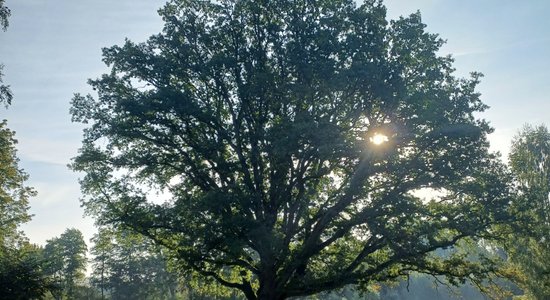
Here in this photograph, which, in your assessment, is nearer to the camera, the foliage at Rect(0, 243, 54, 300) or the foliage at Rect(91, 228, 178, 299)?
the foliage at Rect(0, 243, 54, 300)

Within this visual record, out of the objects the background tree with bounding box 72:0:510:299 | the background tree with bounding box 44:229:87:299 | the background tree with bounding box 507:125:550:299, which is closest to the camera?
the background tree with bounding box 72:0:510:299

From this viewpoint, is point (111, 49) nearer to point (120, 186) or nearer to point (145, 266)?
point (120, 186)

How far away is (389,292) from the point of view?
9206 cm

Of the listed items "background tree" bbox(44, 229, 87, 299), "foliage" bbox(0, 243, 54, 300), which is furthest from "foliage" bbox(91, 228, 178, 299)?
"foliage" bbox(0, 243, 54, 300)

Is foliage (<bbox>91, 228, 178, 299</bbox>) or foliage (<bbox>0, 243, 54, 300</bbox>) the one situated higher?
foliage (<bbox>91, 228, 178, 299</bbox>)

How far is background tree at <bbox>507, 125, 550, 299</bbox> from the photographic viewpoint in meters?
22.6

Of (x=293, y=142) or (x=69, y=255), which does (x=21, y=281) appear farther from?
(x=69, y=255)

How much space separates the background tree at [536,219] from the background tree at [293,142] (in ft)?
17.0

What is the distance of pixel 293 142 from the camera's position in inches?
645

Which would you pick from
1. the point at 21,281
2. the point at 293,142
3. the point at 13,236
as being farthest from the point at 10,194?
the point at 293,142

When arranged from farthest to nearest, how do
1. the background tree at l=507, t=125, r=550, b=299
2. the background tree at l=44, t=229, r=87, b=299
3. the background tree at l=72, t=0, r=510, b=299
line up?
the background tree at l=44, t=229, r=87, b=299
the background tree at l=507, t=125, r=550, b=299
the background tree at l=72, t=0, r=510, b=299

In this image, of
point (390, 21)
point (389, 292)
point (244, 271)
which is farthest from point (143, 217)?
point (389, 292)

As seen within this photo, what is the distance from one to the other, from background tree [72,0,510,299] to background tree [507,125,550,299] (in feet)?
17.0

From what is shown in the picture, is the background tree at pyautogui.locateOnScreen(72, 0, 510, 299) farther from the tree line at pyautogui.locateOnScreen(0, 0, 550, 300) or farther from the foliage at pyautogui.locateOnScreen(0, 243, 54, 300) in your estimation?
the foliage at pyautogui.locateOnScreen(0, 243, 54, 300)
